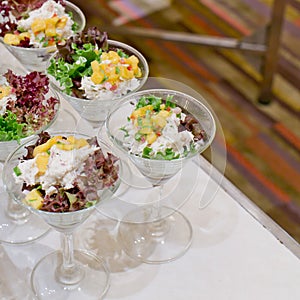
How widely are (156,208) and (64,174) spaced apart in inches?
12.1

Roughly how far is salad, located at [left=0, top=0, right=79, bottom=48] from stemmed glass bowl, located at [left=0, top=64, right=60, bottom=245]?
0.34ft

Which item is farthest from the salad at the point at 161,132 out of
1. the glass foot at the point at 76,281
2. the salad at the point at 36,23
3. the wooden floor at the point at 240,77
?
the wooden floor at the point at 240,77

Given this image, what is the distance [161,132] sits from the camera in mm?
1078

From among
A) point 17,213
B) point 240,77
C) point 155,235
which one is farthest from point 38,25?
point 240,77

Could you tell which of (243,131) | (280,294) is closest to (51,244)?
(280,294)

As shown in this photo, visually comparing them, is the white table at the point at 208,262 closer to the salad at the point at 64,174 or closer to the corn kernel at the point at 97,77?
the corn kernel at the point at 97,77

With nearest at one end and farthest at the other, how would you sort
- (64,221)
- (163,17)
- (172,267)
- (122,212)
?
(64,221) → (172,267) → (122,212) → (163,17)

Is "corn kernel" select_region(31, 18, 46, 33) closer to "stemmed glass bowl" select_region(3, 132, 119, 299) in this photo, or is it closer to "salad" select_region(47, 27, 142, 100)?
"salad" select_region(47, 27, 142, 100)

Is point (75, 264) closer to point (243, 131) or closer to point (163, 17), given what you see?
point (243, 131)

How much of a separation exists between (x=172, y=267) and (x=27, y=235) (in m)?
0.27

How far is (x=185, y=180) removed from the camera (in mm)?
1290

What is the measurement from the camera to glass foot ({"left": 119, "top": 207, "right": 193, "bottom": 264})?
3.79ft

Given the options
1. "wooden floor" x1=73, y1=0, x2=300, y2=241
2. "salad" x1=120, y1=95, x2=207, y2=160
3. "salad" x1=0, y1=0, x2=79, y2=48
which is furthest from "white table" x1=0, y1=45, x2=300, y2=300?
"wooden floor" x1=73, y1=0, x2=300, y2=241

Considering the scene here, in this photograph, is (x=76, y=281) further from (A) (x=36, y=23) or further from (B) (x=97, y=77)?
(A) (x=36, y=23)
